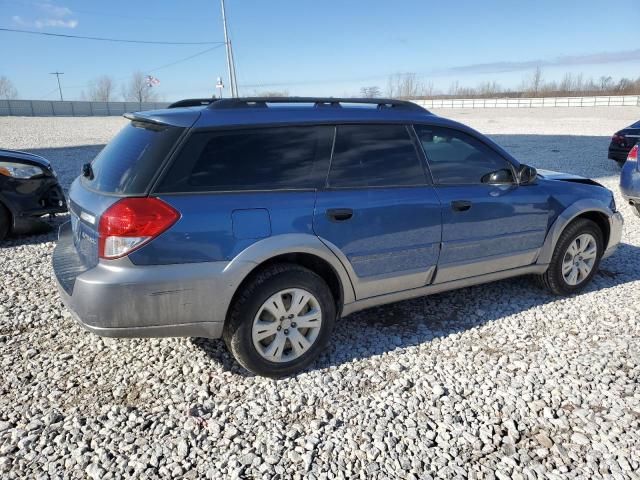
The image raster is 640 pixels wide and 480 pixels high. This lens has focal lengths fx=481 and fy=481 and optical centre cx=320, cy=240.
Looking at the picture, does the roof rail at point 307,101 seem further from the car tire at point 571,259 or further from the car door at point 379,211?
the car tire at point 571,259

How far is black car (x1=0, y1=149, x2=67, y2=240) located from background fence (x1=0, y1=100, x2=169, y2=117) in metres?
44.9

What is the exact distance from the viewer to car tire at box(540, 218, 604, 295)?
168 inches

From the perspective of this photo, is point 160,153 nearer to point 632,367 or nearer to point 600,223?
point 632,367

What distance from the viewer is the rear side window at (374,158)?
10.5 ft

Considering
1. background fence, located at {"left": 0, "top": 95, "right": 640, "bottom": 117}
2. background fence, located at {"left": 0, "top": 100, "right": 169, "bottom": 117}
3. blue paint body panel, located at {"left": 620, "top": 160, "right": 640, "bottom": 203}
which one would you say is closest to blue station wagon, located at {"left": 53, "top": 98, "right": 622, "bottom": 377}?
blue paint body panel, located at {"left": 620, "top": 160, "right": 640, "bottom": 203}

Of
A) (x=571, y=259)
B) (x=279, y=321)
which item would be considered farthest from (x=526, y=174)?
(x=279, y=321)

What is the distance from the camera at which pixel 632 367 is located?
3.28 metres

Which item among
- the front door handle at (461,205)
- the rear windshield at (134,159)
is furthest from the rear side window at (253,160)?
the front door handle at (461,205)

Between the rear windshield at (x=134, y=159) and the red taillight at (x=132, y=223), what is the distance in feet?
0.37

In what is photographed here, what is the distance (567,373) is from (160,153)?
2951 mm

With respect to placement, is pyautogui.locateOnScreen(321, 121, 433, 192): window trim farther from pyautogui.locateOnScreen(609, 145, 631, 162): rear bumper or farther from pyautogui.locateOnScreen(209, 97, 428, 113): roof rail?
pyautogui.locateOnScreen(609, 145, 631, 162): rear bumper

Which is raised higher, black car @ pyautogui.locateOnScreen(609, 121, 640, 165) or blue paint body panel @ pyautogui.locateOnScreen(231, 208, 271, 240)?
blue paint body panel @ pyautogui.locateOnScreen(231, 208, 271, 240)

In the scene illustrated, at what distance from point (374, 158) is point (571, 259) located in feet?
7.51

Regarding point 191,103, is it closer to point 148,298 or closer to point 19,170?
point 148,298
